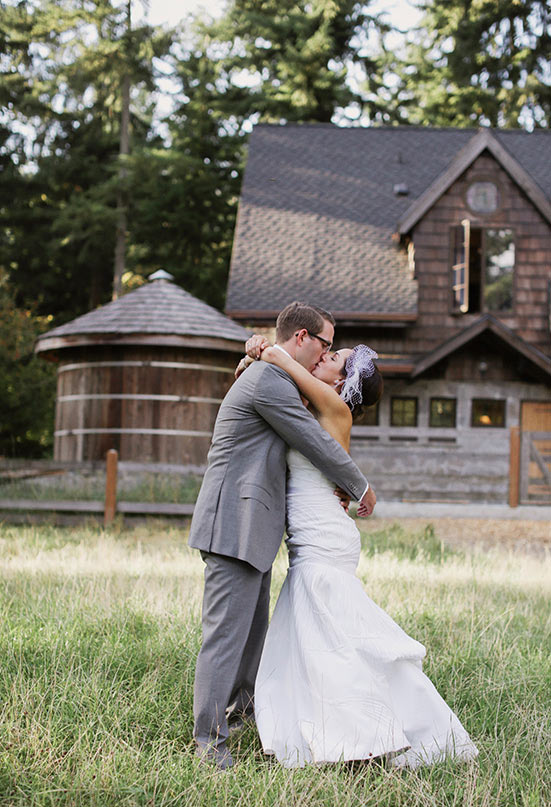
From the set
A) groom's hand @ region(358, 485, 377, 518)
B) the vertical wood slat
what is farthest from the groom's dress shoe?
the vertical wood slat

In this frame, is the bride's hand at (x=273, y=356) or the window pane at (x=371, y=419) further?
the window pane at (x=371, y=419)

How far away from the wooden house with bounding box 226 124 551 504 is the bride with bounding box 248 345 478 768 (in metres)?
12.6

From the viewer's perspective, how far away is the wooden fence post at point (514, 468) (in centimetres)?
1452

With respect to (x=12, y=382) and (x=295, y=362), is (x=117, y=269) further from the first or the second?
(x=295, y=362)

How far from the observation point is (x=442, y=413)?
17469 millimetres

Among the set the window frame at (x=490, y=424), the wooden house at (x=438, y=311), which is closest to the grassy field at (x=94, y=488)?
the wooden house at (x=438, y=311)

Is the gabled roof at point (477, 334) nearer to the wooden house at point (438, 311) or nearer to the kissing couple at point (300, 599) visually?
the wooden house at point (438, 311)

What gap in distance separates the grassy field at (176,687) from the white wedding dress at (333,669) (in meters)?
0.12

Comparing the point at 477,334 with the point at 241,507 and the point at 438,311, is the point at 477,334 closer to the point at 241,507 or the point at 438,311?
the point at 438,311

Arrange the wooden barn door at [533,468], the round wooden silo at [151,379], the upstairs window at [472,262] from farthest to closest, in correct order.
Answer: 1. the upstairs window at [472,262]
2. the wooden barn door at [533,468]
3. the round wooden silo at [151,379]

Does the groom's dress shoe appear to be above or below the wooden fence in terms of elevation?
below

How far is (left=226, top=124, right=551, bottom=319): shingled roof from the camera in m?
17.6

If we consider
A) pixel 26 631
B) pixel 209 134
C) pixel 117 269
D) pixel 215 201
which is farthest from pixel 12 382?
pixel 26 631

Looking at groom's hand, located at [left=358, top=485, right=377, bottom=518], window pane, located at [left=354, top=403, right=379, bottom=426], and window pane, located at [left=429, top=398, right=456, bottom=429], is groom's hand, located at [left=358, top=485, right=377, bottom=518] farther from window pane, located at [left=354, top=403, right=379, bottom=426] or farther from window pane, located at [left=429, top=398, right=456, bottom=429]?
window pane, located at [left=429, top=398, right=456, bottom=429]
